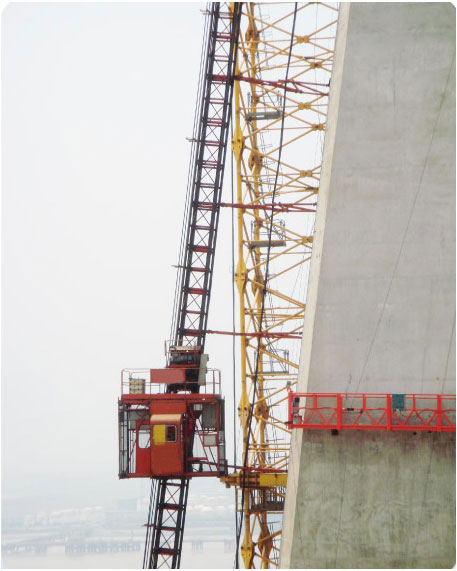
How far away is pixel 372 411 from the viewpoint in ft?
115

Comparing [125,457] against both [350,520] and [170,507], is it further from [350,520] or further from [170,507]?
[350,520]

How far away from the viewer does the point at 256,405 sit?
190ft

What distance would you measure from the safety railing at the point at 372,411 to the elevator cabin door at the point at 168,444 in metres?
11.6

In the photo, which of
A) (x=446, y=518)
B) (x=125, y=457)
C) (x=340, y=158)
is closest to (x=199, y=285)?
(x=125, y=457)

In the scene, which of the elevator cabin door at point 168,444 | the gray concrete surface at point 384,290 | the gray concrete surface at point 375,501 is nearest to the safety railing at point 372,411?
the gray concrete surface at point 384,290

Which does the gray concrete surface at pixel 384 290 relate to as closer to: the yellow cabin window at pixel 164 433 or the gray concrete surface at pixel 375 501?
the gray concrete surface at pixel 375 501

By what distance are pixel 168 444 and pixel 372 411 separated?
13.7 metres

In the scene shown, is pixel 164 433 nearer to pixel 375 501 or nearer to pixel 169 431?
pixel 169 431

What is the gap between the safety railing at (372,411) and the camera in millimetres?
34438

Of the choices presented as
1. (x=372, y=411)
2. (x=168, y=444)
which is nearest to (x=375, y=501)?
(x=372, y=411)

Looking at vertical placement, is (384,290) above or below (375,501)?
above

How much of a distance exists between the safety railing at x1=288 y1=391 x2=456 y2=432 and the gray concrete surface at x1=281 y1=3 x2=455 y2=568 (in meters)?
0.44

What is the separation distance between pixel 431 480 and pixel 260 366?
24555 millimetres

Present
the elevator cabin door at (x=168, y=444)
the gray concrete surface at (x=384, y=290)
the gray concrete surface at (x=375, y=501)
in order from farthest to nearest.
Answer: the elevator cabin door at (x=168, y=444) < the gray concrete surface at (x=384, y=290) < the gray concrete surface at (x=375, y=501)
